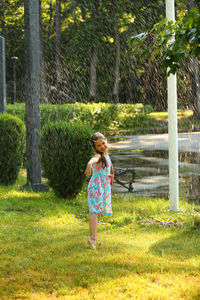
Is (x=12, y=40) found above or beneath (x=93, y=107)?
above

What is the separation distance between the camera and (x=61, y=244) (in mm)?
5305

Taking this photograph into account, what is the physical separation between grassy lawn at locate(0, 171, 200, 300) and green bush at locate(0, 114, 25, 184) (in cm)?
170

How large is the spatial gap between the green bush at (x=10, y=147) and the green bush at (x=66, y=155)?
1.61m

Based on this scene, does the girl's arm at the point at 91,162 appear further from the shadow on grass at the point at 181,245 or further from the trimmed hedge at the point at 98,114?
the trimmed hedge at the point at 98,114

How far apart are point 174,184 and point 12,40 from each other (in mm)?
34490

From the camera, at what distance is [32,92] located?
9.08m

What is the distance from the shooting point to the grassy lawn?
3.95 m

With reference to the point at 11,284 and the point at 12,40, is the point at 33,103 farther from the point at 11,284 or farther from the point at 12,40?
the point at 12,40

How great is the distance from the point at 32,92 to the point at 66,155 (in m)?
1.99

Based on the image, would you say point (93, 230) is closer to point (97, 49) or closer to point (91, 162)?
point (91, 162)

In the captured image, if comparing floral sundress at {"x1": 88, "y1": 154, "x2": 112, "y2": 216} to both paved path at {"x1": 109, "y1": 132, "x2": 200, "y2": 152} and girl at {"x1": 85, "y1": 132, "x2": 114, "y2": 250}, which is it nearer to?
girl at {"x1": 85, "y1": 132, "x2": 114, "y2": 250}

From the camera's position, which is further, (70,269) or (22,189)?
(22,189)

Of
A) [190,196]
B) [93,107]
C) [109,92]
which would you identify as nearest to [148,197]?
[190,196]

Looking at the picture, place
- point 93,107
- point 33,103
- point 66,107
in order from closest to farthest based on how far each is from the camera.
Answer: point 33,103 < point 66,107 < point 93,107
